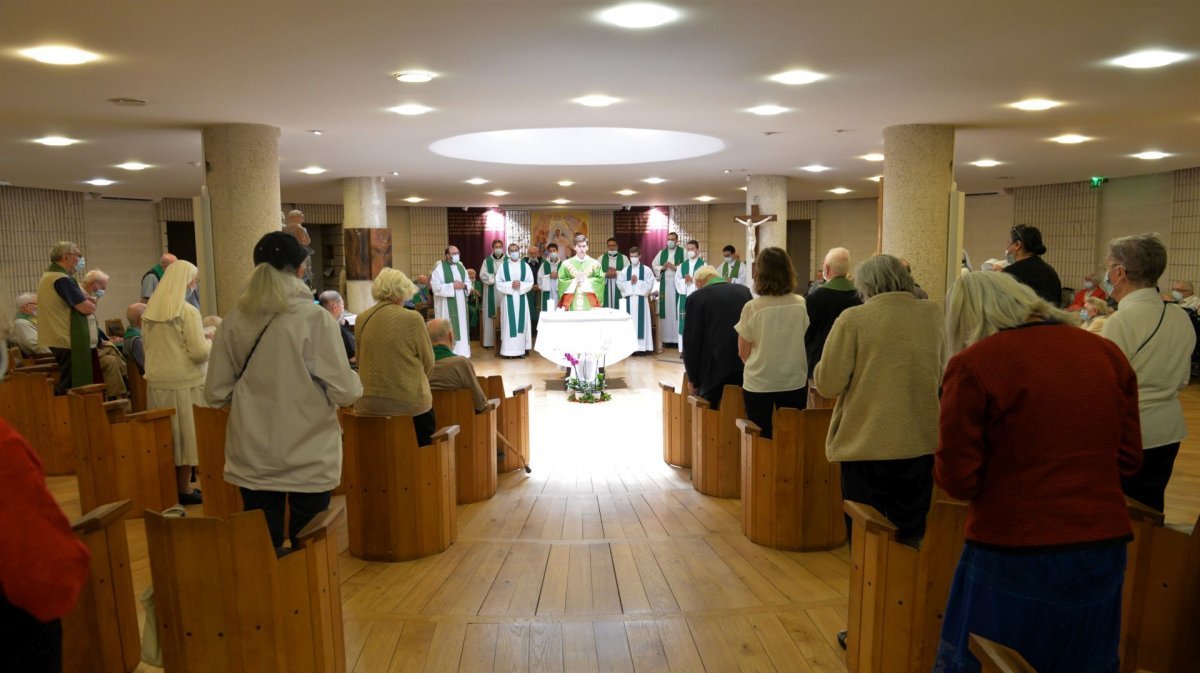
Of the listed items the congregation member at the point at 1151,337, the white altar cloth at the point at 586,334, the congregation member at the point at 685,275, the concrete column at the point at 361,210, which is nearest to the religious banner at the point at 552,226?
the congregation member at the point at 685,275

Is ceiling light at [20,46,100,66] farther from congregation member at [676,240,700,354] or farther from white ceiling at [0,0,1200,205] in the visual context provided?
congregation member at [676,240,700,354]

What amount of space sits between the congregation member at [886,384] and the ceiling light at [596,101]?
3.05m

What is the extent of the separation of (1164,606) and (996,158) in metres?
8.26

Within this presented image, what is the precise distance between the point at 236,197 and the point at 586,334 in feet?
13.8

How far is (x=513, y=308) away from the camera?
48.1ft

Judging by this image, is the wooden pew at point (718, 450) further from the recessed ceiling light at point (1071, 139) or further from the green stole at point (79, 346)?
the recessed ceiling light at point (1071, 139)

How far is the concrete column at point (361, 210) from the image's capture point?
38.6 feet

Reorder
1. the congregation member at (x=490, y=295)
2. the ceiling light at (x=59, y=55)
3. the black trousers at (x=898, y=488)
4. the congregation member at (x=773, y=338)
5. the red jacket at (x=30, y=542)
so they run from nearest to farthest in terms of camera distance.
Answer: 1. the red jacket at (x=30, y=542)
2. the black trousers at (x=898, y=488)
3. the ceiling light at (x=59, y=55)
4. the congregation member at (x=773, y=338)
5. the congregation member at (x=490, y=295)

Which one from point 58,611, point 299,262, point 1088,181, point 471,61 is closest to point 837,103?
point 471,61

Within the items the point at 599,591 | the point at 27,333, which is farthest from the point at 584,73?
the point at 27,333

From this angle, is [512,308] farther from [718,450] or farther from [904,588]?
[904,588]

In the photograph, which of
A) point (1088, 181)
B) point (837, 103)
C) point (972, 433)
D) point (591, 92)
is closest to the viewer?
point (972, 433)

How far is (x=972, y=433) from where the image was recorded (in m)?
2.05

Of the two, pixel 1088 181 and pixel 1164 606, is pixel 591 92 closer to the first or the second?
pixel 1164 606
